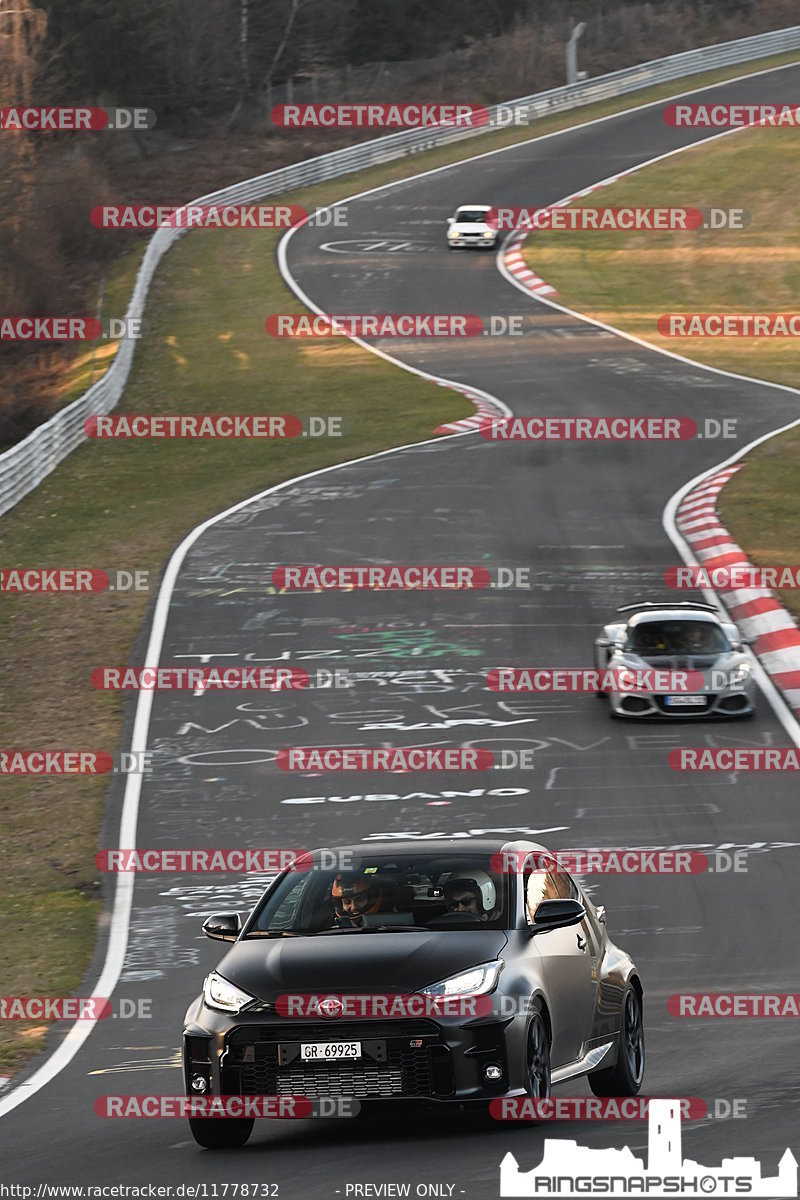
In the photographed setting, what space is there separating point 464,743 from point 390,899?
11.0m

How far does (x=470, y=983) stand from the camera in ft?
28.6

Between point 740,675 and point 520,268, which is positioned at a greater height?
point 740,675

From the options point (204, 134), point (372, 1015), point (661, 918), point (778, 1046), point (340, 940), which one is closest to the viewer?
point (372, 1015)

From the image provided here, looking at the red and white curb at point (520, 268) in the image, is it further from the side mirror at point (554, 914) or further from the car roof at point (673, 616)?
the side mirror at point (554, 914)

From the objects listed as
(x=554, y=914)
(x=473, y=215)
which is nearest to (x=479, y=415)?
(x=473, y=215)

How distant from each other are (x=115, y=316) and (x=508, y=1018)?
145 feet

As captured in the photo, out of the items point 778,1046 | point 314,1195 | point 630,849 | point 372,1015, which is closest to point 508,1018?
point 372,1015

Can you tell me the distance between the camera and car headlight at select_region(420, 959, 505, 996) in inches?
340

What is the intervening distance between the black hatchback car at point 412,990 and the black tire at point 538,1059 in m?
0.01

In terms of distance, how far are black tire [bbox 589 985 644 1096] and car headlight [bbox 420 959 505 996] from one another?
117cm

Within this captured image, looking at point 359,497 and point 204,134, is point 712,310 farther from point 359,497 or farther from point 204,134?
point 204,134

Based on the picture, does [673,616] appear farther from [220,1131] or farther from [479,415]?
[479,415]

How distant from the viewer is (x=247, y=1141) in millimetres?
8977

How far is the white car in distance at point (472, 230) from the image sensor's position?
56438 millimetres
